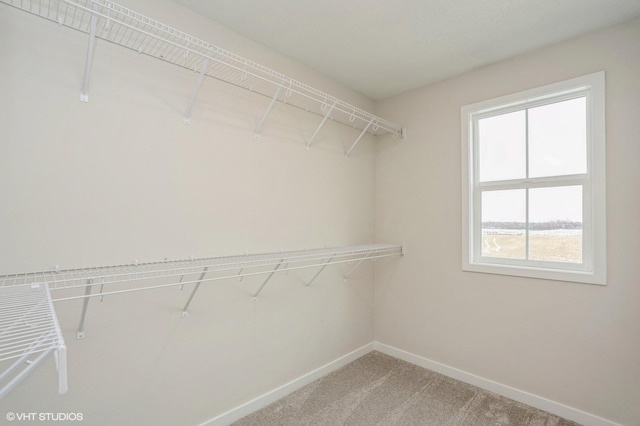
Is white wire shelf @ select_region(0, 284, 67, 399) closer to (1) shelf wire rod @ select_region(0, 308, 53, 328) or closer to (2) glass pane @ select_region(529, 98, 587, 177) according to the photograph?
(1) shelf wire rod @ select_region(0, 308, 53, 328)

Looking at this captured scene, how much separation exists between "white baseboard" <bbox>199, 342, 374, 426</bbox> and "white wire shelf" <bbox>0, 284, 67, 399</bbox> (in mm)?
1201

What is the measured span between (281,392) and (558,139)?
252 centimetres

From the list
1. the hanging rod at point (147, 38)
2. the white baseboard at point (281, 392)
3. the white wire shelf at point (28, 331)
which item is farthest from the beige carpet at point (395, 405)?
the hanging rod at point (147, 38)

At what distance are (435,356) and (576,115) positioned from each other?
200cm

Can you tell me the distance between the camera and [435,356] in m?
2.53

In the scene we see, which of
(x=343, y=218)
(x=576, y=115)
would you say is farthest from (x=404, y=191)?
(x=576, y=115)

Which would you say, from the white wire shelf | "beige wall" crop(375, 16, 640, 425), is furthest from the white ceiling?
the white wire shelf

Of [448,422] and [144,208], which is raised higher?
[144,208]

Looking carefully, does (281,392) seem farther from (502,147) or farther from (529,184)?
(502,147)

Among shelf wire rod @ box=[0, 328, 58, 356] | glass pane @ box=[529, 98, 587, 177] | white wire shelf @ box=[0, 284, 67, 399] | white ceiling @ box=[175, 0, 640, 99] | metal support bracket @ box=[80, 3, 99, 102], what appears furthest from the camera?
glass pane @ box=[529, 98, 587, 177]

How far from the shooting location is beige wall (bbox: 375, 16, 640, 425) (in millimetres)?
1771

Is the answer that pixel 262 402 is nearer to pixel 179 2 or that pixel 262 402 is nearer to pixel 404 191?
pixel 404 191

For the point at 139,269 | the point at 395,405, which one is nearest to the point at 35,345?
the point at 139,269

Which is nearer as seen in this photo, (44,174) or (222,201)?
(44,174)
